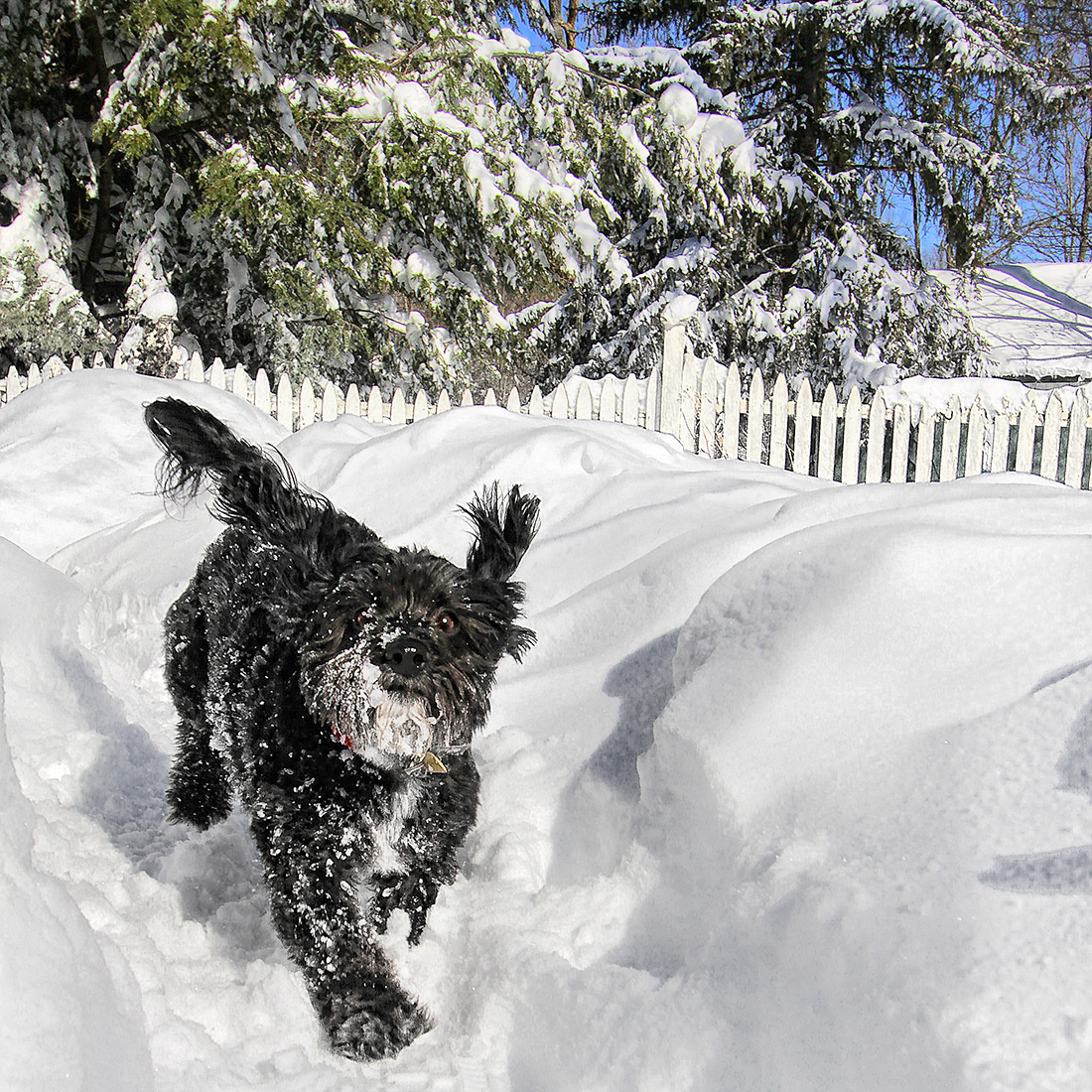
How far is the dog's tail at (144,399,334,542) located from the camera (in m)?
2.55

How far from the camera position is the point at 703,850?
2203 mm

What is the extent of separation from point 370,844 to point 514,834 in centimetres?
52

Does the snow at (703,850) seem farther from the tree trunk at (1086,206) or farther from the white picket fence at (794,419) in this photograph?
the tree trunk at (1086,206)

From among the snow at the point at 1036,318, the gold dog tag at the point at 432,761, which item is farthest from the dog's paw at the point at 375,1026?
the snow at the point at 1036,318

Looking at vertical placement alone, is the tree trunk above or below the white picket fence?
above

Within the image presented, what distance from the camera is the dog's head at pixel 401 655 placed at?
7.35 ft

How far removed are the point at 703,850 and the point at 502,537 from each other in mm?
1056

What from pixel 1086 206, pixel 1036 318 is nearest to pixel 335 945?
pixel 1036 318

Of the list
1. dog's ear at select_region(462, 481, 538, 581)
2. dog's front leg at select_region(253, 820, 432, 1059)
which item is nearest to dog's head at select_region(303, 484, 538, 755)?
dog's ear at select_region(462, 481, 538, 581)

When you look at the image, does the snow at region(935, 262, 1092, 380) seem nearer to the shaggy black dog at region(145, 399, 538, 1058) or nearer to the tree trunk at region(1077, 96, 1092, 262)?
the tree trunk at region(1077, 96, 1092, 262)

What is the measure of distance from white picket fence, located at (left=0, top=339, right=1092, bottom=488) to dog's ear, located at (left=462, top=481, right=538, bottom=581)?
5.20m

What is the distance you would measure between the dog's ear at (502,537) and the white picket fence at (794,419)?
5.20 meters

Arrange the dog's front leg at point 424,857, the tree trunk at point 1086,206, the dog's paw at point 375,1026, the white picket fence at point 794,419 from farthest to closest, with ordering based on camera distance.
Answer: the tree trunk at point 1086,206 → the white picket fence at point 794,419 → the dog's front leg at point 424,857 → the dog's paw at point 375,1026

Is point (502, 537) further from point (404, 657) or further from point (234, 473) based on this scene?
point (234, 473)
